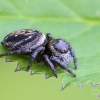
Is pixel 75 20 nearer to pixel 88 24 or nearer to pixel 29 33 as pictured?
pixel 88 24

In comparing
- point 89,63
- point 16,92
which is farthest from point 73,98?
point 89,63

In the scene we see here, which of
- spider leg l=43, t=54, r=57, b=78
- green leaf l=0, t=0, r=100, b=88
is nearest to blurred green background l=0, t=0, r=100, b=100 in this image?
green leaf l=0, t=0, r=100, b=88

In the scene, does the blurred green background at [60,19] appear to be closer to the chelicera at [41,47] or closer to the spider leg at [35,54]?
the chelicera at [41,47]

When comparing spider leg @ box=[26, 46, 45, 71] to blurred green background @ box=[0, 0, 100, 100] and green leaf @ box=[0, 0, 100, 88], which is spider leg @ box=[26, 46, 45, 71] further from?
blurred green background @ box=[0, 0, 100, 100]

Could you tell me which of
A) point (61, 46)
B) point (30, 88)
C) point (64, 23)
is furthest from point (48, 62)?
point (30, 88)

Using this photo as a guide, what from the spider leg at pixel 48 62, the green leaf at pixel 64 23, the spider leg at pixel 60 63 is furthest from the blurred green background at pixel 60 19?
the spider leg at pixel 48 62

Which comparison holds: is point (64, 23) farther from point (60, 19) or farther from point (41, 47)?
point (41, 47)
